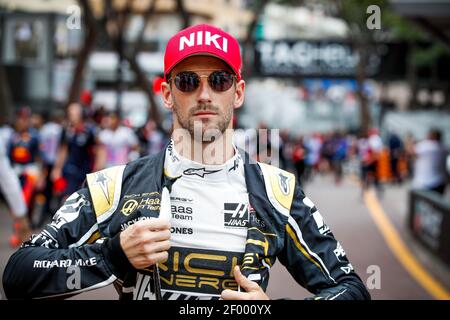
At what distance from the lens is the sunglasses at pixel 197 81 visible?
2.72 m

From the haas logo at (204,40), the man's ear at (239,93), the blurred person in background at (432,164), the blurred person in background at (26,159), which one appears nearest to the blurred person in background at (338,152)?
the blurred person in background at (432,164)

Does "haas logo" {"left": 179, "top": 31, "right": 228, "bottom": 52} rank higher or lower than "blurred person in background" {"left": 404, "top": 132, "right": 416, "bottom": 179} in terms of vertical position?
higher

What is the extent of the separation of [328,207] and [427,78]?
2166 centimetres

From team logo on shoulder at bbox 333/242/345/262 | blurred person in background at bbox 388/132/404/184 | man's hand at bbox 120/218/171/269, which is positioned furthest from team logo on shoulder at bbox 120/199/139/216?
blurred person in background at bbox 388/132/404/184

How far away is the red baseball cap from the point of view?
107 inches

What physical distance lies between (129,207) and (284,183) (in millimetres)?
533

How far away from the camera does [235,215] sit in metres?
2.78

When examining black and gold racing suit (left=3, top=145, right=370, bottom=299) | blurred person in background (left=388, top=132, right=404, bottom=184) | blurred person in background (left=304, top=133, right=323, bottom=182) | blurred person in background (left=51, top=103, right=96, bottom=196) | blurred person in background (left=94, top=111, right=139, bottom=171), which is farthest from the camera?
blurred person in background (left=304, top=133, right=323, bottom=182)

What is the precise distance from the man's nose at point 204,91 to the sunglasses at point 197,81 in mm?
10

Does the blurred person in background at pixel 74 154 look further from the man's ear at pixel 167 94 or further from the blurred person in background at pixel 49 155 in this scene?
the man's ear at pixel 167 94

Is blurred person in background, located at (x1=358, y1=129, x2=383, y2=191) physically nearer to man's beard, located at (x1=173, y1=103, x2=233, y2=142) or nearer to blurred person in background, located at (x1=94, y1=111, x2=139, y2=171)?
blurred person in background, located at (x1=94, y1=111, x2=139, y2=171)

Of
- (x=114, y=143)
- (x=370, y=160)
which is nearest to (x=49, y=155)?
(x=114, y=143)

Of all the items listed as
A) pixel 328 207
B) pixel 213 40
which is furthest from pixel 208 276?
pixel 328 207

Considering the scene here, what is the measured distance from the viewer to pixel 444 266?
33.4 ft
